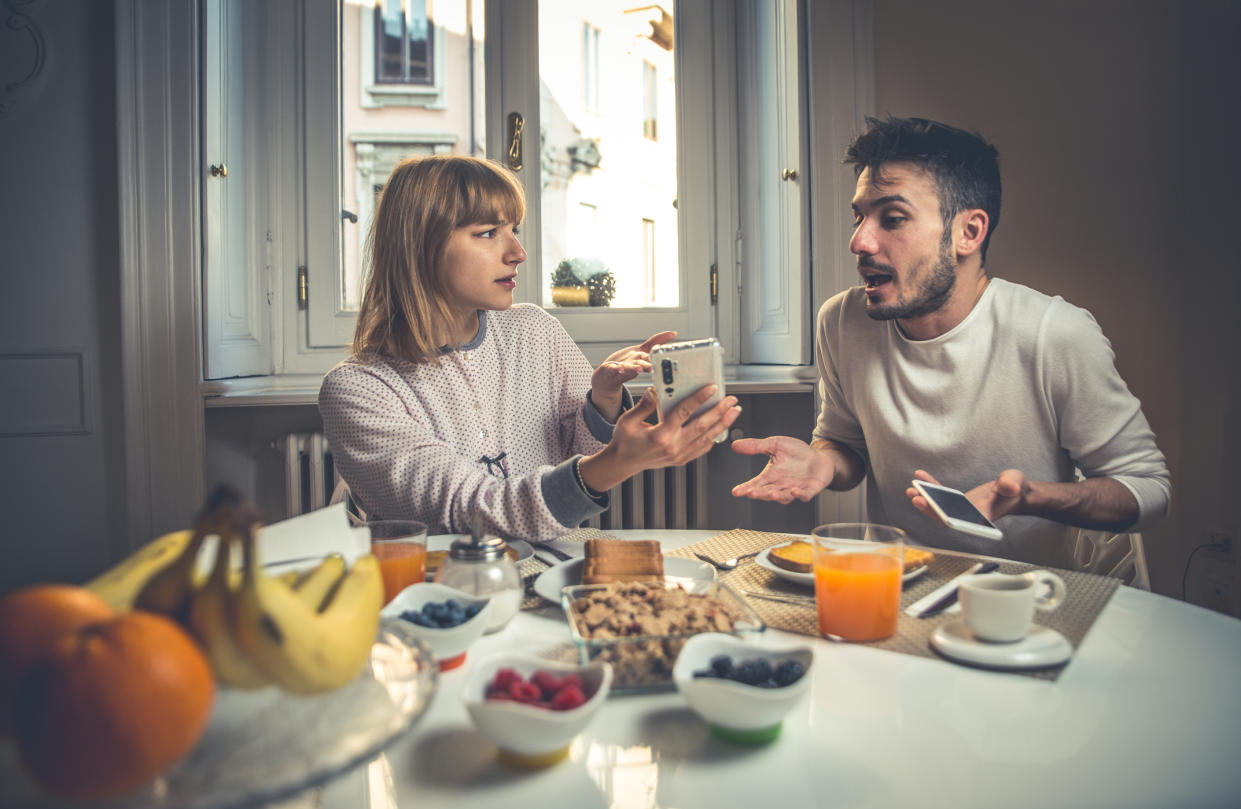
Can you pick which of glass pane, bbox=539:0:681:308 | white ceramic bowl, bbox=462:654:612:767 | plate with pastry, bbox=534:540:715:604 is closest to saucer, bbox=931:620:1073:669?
plate with pastry, bbox=534:540:715:604

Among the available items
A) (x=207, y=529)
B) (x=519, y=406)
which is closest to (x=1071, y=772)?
(x=207, y=529)

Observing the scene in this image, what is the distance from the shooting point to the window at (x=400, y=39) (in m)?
2.47

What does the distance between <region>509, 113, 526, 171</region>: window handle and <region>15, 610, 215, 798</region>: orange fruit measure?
2.27 metres

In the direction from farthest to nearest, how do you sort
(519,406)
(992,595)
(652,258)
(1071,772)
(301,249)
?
(652,258) → (301,249) → (519,406) → (992,595) → (1071,772)

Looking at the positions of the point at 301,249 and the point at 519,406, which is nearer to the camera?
the point at 519,406

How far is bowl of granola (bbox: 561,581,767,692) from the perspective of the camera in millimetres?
690

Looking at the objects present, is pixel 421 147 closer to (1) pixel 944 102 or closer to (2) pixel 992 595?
(1) pixel 944 102

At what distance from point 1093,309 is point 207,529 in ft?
7.58

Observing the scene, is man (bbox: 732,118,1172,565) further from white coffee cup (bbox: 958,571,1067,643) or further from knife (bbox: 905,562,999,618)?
white coffee cup (bbox: 958,571,1067,643)

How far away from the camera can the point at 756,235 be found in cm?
254

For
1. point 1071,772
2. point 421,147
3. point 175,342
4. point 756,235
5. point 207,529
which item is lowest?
point 1071,772

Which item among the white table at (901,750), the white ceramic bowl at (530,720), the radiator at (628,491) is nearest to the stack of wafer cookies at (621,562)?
the white table at (901,750)

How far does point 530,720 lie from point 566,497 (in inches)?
26.1

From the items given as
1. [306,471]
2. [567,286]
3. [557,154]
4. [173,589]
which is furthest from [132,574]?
[557,154]
